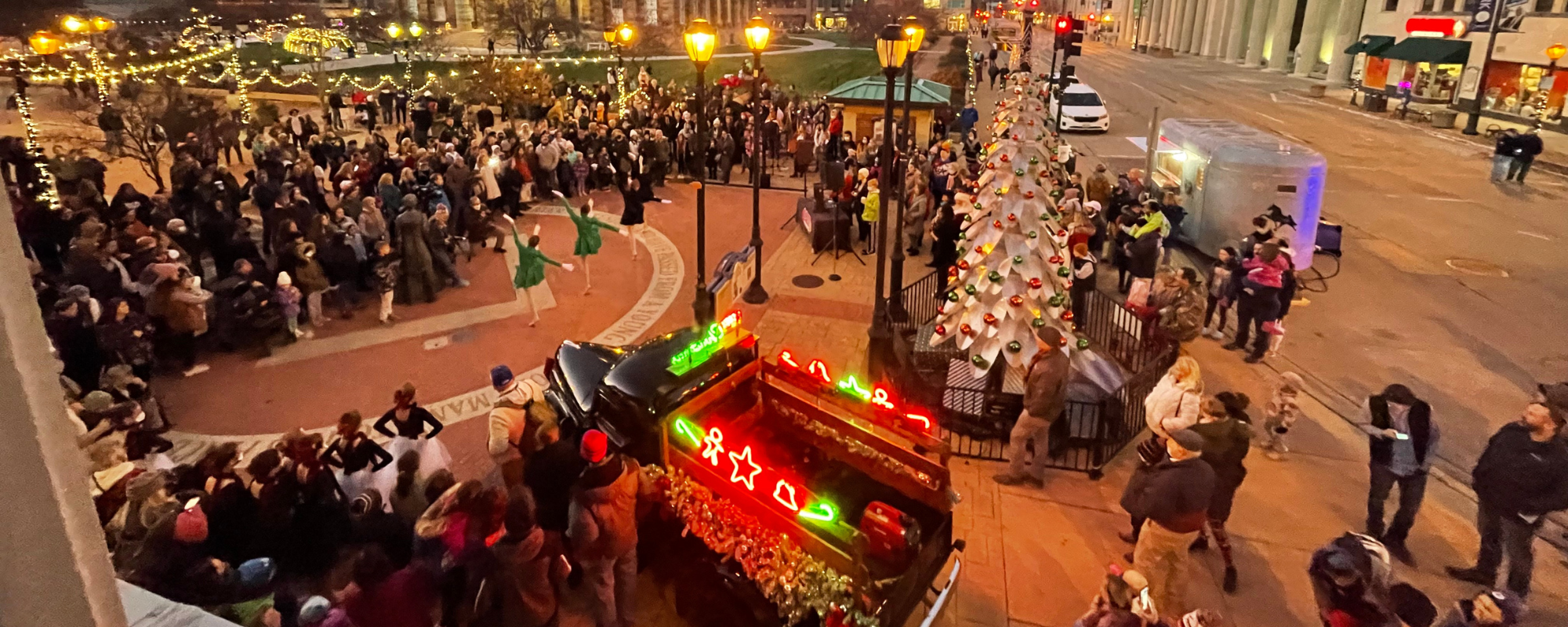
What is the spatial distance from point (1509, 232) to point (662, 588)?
2112cm

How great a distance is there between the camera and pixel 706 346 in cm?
725

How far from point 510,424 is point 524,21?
2211 inches

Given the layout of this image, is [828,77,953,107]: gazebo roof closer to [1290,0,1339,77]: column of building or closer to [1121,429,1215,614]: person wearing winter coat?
[1121,429,1215,614]: person wearing winter coat

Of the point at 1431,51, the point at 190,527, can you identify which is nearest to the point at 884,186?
the point at 190,527

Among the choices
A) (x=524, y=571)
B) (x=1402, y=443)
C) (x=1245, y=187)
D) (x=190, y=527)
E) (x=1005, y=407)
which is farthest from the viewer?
(x=1245, y=187)

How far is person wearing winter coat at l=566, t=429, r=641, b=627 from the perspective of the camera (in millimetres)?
5621

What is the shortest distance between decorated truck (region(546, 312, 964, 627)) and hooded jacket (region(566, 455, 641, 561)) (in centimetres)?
69

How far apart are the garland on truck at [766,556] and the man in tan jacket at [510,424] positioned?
1.32 metres

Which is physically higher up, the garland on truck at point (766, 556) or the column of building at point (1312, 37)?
the column of building at point (1312, 37)

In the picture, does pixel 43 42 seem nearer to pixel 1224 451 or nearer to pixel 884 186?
pixel 884 186

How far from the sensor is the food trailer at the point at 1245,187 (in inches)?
571

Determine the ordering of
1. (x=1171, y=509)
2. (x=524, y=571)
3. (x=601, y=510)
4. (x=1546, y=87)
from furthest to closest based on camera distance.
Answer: (x=1546, y=87), (x=1171, y=509), (x=601, y=510), (x=524, y=571)

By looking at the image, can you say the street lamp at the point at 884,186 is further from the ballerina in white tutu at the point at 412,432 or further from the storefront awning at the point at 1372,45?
the storefront awning at the point at 1372,45

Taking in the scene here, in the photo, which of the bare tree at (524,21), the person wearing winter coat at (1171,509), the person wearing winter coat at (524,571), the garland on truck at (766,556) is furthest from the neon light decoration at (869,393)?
the bare tree at (524,21)
